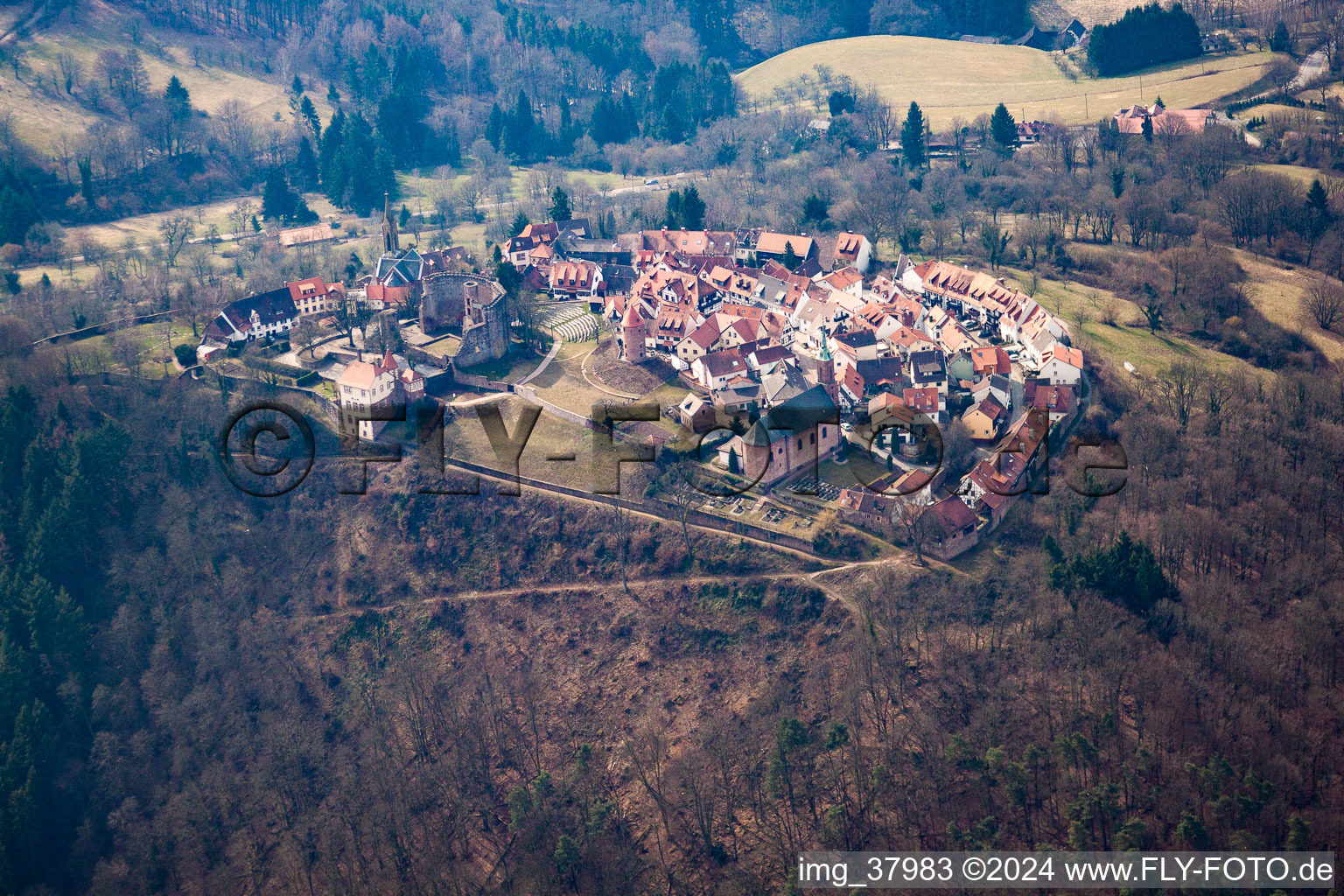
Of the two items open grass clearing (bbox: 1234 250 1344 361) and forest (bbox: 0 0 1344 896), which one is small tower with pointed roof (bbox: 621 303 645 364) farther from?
open grass clearing (bbox: 1234 250 1344 361)

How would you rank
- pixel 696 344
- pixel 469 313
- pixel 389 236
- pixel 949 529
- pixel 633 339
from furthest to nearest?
pixel 389 236, pixel 469 313, pixel 633 339, pixel 696 344, pixel 949 529

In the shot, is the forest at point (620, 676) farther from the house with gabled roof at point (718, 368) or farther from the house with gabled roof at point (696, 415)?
the house with gabled roof at point (718, 368)

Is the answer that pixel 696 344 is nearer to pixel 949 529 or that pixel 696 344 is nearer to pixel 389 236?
pixel 949 529

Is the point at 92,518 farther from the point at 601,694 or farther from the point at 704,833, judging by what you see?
the point at 704,833

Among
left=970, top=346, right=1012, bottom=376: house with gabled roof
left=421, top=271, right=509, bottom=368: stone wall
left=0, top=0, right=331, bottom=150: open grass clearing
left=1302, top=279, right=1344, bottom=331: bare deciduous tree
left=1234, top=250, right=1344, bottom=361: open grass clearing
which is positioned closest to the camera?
left=970, top=346, right=1012, bottom=376: house with gabled roof

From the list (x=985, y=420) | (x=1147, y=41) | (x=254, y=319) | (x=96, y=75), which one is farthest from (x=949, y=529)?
(x=96, y=75)

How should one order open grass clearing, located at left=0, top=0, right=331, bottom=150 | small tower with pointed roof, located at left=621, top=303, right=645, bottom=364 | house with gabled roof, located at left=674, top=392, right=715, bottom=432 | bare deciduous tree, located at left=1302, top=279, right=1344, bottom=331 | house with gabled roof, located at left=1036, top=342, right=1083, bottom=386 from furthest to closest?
open grass clearing, located at left=0, top=0, right=331, bottom=150 → bare deciduous tree, located at left=1302, top=279, right=1344, bottom=331 → small tower with pointed roof, located at left=621, top=303, right=645, bottom=364 → house with gabled roof, located at left=1036, top=342, right=1083, bottom=386 → house with gabled roof, located at left=674, top=392, right=715, bottom=432

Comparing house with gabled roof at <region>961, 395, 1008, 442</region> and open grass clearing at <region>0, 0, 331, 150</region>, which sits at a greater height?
open grass clearing at <region>0, 0, 331, 150</region>

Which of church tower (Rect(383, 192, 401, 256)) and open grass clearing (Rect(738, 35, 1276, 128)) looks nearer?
church tower (Rect(383, 192, 401, 256))

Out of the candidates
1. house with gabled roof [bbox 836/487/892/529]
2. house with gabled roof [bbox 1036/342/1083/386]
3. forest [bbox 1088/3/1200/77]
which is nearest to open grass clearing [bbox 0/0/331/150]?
house with gabled roof [bbox 836/487/892/529]
